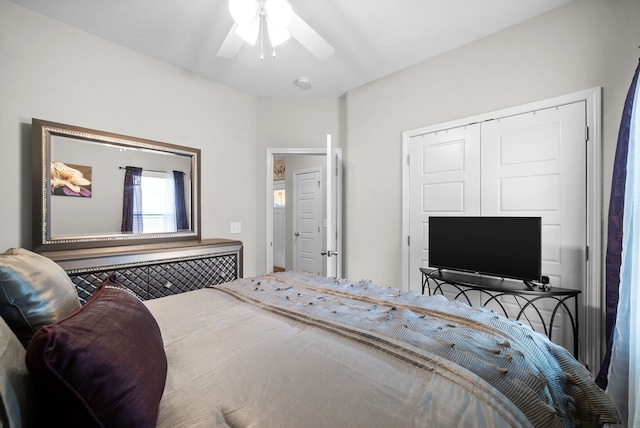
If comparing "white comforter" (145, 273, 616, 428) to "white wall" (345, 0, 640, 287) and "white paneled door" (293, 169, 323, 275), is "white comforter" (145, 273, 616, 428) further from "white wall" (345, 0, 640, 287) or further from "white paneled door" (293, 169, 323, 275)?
"white paneled door" (293, 169, 323, 275)

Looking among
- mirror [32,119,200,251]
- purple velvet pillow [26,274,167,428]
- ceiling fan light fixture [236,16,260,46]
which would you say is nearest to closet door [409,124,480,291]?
ceiling fan light fixture [236,16,260,46]

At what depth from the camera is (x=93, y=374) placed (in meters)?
0.54

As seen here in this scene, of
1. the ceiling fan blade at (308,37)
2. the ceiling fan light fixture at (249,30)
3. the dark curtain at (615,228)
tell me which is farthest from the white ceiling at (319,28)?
the dark curtain at (615,228)

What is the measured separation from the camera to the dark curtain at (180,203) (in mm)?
2838

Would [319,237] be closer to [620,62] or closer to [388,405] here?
[620,62]

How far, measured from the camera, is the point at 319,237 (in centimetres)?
473

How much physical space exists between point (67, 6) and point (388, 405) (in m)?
3.08

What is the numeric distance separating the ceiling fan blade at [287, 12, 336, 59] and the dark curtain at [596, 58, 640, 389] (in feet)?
6.05

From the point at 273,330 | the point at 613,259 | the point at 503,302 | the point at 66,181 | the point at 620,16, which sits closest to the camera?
the point at 273,330

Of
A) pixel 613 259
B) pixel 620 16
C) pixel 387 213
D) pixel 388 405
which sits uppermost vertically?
pixel 620 16

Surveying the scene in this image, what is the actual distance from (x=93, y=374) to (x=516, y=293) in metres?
2.28

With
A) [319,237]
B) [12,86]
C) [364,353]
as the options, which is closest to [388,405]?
[364,353]

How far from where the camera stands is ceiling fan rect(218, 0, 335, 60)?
1598 millimetres

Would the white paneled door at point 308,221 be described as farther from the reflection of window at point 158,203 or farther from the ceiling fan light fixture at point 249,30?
the ceiling fan light fixture at point 249,30
